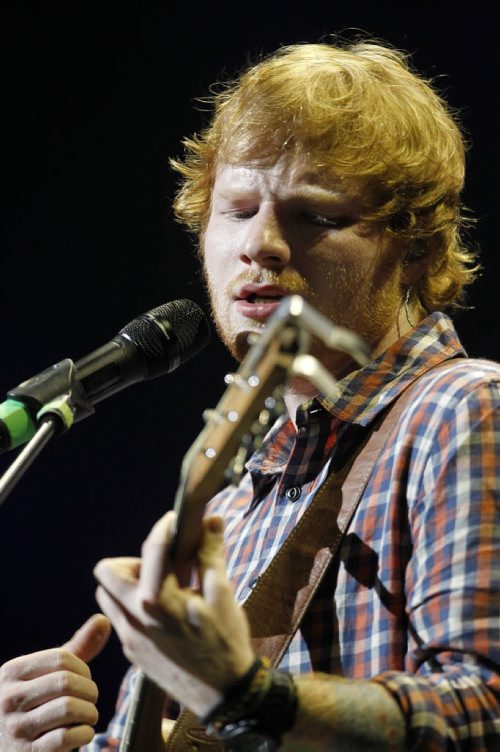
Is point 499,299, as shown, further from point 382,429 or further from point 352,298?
point 382,429

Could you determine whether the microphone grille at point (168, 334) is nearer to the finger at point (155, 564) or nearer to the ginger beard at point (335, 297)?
the ginger beard at point (335, 297)

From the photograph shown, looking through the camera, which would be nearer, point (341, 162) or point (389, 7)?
point (341, 162)

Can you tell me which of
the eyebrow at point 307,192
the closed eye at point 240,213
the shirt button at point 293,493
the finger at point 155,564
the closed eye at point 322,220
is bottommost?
the shirt button at point 293,493

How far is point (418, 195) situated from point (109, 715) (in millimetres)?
2296

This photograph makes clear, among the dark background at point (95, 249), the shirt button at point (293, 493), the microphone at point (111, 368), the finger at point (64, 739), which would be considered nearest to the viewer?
the microphone at point (111, 368)

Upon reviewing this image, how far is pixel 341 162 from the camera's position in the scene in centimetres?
216

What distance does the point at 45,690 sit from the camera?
178cm

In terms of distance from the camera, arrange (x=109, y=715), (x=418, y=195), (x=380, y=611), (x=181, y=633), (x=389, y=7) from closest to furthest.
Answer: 1. (x=181, y=633)
2. (x=380, y=611)
3. (x=418, y=195)
4. (x=389, y=7)
5. (x=109, y=715)

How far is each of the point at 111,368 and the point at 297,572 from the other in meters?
0.49

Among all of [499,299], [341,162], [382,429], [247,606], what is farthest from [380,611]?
[499,299]

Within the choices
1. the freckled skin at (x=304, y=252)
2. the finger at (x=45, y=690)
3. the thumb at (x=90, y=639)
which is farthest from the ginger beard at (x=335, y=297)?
the finger at (x=45, y=690)

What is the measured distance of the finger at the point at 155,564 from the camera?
1.17m

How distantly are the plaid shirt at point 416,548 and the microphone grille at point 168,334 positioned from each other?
28 cm

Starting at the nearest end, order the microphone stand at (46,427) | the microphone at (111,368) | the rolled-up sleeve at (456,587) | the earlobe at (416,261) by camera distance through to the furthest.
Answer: the rolled-up sleeve at (456,587) < the microphone stand at (46,427) < the microphone at (111,368) < the earlobe at (416,261)
